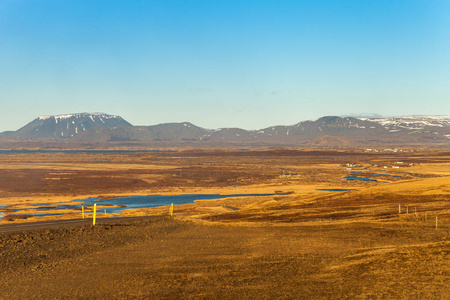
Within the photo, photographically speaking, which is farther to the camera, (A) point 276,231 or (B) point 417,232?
(A) point 276,231

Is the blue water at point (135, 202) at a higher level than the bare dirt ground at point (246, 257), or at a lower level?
lower

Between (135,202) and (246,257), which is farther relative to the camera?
(135,202)

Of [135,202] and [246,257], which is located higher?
[246,257]

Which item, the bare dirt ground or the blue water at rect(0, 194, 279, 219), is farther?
the blue water at rect(0, 194, 279, 219)

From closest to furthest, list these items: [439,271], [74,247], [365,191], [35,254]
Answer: [439,271]
[35,254]
[74,247]
[365,191]

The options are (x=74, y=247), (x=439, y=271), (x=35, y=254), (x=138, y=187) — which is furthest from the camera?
(x=138, y=187)

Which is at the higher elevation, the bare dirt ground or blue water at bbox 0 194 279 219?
the bare dirt ground

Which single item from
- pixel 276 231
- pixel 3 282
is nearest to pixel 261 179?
pixel 276 231

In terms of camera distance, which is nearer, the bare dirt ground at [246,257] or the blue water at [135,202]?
the bare dirt ground at [246,257]

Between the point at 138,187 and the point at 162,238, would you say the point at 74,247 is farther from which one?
the point at 138,187

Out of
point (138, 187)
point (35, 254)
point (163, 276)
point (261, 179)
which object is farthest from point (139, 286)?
point (261, 179)
